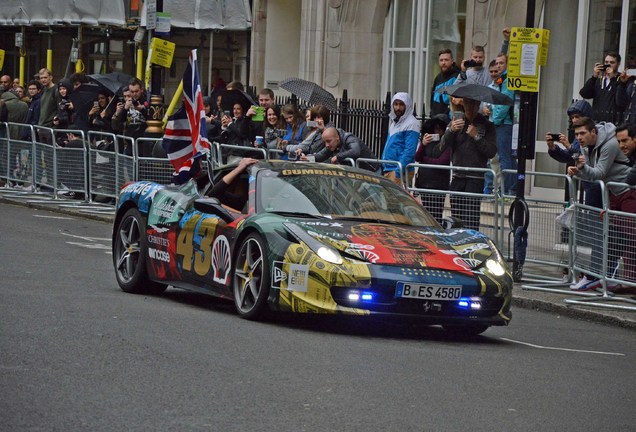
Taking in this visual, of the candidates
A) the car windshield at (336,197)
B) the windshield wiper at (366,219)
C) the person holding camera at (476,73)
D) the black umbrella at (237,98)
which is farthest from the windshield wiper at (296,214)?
the black umbrella at (237,98)

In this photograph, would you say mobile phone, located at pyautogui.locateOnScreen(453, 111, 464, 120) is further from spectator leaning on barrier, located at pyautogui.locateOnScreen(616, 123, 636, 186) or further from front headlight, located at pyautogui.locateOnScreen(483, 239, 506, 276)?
front headlight, located at pyautogui.locateOnScreen(483, 239, 506, 276)

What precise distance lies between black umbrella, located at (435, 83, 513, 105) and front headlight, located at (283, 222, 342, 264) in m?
5.75

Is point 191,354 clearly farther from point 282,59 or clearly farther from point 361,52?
point 282,59

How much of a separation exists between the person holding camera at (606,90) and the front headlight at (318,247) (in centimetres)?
830

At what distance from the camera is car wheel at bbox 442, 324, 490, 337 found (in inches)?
445

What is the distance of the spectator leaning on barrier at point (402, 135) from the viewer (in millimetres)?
18266

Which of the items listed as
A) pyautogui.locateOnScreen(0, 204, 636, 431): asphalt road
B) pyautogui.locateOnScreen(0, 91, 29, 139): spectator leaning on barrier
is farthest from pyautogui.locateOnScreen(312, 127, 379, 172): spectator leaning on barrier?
pyautogui.locateOnScreen(0, 91, 29, 139): spectator leaning on barrier

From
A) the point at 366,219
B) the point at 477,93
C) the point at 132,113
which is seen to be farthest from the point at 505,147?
the point at 366,219

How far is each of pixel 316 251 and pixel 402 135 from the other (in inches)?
303

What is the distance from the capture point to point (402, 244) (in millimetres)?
11172

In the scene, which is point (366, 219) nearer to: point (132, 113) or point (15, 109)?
point (132, 113)

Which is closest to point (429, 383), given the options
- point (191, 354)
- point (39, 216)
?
point (191, 354)

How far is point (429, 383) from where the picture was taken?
8.88 m

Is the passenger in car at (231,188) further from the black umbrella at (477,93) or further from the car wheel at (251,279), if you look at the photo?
the black umbrella at (477,93)
